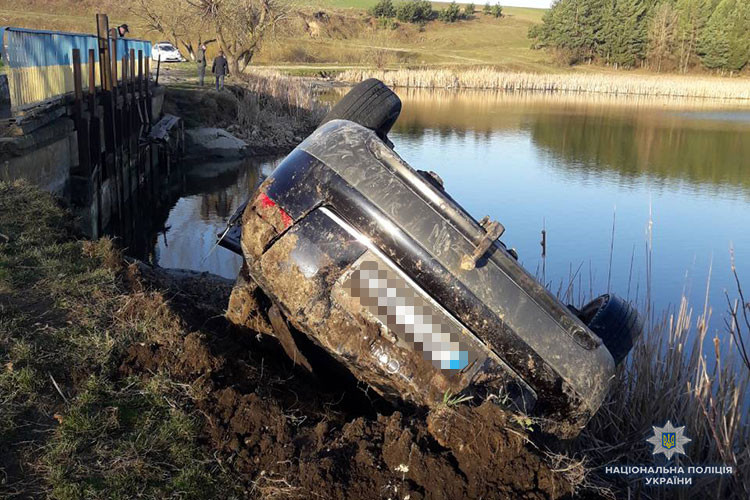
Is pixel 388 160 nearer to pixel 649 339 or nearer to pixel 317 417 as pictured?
pixel 317 417

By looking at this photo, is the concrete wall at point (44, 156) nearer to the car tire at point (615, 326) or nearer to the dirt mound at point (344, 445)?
the dirt mound at point (344, 445)

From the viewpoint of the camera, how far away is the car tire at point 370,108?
4.26m

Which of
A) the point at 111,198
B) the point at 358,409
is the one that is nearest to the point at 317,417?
the point at 358,409

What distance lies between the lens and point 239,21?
32.4 m

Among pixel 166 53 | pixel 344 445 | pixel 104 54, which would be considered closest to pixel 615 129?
pixel 104 54

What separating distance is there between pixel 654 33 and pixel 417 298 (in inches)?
2968

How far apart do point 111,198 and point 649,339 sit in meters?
9.28

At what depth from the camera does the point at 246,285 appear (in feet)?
13.8

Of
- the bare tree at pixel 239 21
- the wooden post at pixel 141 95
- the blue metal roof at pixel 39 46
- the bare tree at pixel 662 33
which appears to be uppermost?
the bare tree at pixel 662 33

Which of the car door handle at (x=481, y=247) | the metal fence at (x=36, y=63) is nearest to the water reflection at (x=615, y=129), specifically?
the metal fence at (x=36, y=63)

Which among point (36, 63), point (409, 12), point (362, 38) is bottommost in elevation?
point (36, 63)

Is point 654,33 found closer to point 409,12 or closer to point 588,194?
point 409,12

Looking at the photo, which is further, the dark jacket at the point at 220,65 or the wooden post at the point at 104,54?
the dark jacket at the point at 220,65

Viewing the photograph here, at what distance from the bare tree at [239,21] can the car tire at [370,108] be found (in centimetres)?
2923
